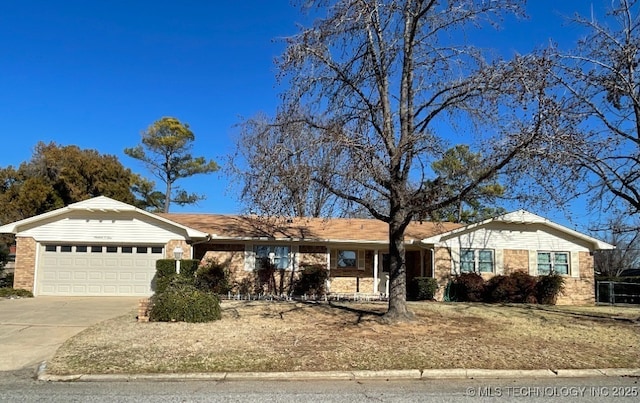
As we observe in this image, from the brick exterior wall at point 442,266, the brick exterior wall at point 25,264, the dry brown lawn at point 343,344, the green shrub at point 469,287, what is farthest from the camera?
the brick exterior wall at point 442,266

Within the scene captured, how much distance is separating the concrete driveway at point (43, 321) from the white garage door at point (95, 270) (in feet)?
3.47

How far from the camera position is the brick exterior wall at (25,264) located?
20.1 meters

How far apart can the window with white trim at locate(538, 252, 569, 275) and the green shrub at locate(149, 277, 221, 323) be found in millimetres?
15549

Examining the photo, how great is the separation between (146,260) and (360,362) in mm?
14615

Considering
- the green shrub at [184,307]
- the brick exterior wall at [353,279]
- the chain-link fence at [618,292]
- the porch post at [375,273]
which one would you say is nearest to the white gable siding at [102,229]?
the brick exterior wall at [353,279]

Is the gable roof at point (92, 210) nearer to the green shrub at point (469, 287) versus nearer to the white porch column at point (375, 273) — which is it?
the white porch column at point (375, 273)

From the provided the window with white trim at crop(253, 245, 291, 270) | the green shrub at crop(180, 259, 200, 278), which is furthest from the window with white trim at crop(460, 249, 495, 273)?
the green shrub at crop(180, 259, 200, 278)

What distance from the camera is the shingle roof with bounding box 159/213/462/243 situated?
21797 mm

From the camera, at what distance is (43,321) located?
13094 millimetres

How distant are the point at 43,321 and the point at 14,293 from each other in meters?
7.86

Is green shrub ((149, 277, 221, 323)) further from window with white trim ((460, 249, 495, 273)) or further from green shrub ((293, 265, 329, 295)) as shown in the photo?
window with white trim ((460, 249, 495, 273))

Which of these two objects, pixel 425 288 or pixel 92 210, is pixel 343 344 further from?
pixel 92 210

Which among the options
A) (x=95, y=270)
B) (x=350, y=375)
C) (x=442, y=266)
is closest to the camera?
(x=350, y=375)

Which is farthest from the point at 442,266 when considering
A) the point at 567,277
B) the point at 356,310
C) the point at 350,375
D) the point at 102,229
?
the point at 350,375
